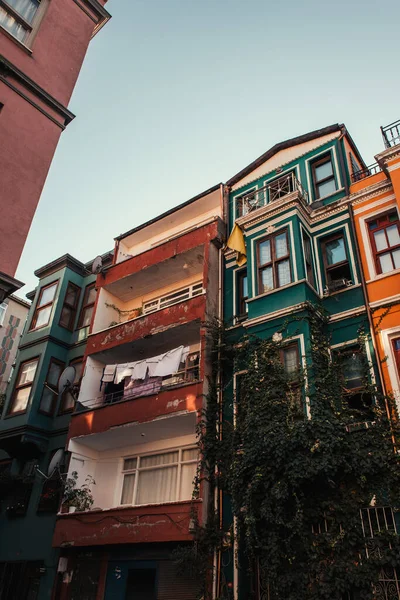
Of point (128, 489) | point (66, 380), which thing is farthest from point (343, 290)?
point (66, 380)

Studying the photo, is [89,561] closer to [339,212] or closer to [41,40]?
[339,212]

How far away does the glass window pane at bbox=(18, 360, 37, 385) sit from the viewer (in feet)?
Result: 70.6

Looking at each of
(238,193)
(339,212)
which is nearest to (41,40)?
(238,193)

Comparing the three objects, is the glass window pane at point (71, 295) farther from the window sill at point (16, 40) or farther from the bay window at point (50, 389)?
the window sill at point (16, 40)

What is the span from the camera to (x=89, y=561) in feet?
52.5

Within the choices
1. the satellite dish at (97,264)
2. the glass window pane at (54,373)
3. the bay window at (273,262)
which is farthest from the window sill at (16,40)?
the glass window pane at (54,373)

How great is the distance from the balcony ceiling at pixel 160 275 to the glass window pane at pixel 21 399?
5.58m

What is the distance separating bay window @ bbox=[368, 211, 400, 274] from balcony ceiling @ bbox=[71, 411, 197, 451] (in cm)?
719

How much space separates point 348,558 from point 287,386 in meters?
4.27

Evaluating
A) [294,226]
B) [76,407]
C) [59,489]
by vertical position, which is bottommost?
[59,489]

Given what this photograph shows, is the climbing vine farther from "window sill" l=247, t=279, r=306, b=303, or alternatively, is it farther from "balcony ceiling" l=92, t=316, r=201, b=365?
"balcony ceiling" l=92, t=316, r=201, b=365

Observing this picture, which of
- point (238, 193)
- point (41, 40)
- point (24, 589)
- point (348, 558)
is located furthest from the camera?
point (238, 193)

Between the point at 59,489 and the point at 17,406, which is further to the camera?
the point at 17,406

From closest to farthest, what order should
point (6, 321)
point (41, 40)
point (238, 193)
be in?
point (41, 40) < point (238, 193) < point (6, 321)
